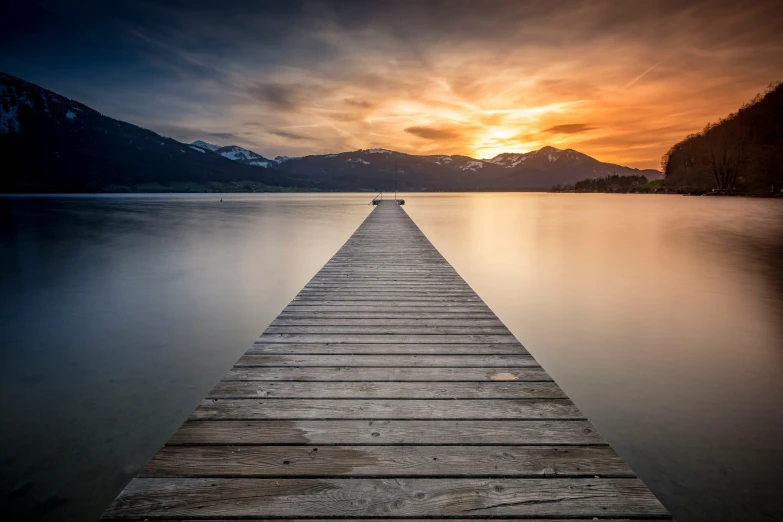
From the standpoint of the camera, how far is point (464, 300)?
17.8ft

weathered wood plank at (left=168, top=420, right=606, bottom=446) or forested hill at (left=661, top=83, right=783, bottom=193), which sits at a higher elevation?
Answer: forested hill at (left=661, top=83, right=783, bottom=193)

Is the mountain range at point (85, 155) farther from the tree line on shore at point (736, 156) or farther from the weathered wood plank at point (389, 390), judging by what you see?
the weathered wood plank at point (389, 390)

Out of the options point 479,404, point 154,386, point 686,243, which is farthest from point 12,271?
point 686,243

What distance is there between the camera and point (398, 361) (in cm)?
338

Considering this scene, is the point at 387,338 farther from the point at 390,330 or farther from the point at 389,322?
the point at 389,322

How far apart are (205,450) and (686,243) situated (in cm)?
2036

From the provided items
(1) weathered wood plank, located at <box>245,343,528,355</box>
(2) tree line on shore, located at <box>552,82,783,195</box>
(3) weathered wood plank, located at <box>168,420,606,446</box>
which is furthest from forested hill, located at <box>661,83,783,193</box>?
(3) weathered wood plank, located at <box>168,420,606,446</box>

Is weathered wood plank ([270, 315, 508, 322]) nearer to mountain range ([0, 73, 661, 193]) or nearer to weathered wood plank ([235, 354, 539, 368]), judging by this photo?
weathered wood plank ([235, 354, 539, 368])

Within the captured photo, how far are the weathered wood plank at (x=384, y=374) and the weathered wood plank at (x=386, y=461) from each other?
0.87 m

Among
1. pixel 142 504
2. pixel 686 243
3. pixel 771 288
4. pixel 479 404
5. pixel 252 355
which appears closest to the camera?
pixel 142 504

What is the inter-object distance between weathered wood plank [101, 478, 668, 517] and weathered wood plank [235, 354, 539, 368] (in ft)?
4.56

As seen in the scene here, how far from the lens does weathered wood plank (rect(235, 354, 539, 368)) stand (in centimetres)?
331

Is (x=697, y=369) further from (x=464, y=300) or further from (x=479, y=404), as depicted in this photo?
(x=479, y=404)

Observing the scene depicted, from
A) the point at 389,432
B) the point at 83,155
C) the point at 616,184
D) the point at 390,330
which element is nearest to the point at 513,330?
the point at 390,330
